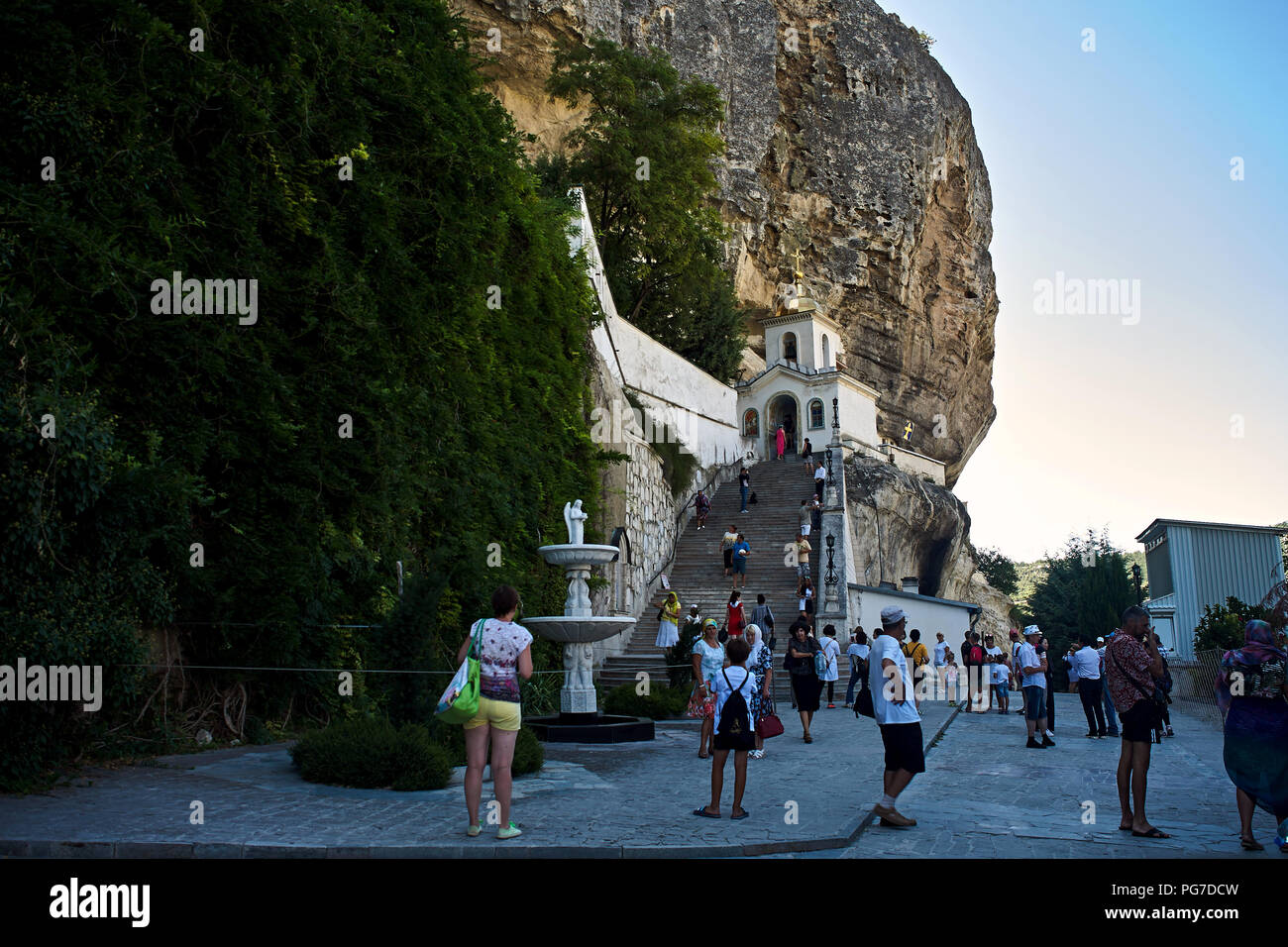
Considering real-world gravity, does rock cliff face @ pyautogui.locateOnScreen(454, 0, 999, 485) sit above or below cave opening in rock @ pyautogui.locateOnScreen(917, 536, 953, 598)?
above

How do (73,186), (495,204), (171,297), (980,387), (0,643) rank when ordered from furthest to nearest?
1. (980,387)
2. (495,204)
3. (171,297)
4. (73,186)
5. (0,643)

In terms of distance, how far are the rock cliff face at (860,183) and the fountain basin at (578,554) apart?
122ft

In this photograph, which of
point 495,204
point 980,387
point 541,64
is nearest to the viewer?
point 495,204

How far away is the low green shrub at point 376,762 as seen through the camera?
26.1ft

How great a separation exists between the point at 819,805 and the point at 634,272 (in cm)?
2975

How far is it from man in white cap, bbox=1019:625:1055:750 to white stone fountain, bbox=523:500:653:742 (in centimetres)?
557

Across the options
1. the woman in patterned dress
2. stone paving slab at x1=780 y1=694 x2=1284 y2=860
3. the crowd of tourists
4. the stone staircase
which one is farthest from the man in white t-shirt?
the crowd of tourists

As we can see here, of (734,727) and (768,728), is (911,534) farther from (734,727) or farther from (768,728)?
(734,727)

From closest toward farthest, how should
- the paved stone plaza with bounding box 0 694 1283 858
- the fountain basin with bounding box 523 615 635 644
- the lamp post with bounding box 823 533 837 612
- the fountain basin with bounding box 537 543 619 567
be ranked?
the paved stone plaza with bounding box 0 694 1283 858, the fountain basin with bounding box 523 615 635 644, the fountain basin with bounding box 537 543 619 567, the lamp post with bounding box 823 533 837 612

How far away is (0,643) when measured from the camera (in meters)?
7.03

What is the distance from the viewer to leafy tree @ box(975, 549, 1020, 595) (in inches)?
2931

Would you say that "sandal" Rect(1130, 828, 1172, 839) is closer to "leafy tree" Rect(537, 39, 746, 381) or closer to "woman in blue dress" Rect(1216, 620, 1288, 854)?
"woman in blue dress" Rect(1216, 620, 1288, 854)
